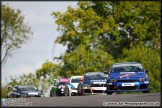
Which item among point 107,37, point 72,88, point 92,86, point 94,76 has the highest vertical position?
point 107,37

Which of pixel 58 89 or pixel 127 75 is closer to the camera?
pixel 127 75

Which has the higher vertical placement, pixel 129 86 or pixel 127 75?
pixel 127 75

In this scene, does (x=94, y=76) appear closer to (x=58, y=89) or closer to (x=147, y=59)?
(x=58, y=89)

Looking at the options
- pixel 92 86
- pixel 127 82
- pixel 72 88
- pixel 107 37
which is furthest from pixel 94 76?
pixel 107 37

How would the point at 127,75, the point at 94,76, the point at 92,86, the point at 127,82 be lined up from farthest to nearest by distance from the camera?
the point at 94,76 < the point at 92,86 < the point at 127,75 < the point at 127,82

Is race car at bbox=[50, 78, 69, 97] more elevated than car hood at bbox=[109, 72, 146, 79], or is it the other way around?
car hood at bbox=[109, 72, 146, 79]

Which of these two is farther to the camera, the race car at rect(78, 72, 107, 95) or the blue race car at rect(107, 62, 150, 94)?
the race car at rect(78, 72, 107, 95)

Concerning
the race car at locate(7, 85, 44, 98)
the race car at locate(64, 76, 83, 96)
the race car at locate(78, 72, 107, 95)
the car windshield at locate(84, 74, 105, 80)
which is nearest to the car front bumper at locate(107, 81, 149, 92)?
the race car at locate(78, 72, 107, 95)

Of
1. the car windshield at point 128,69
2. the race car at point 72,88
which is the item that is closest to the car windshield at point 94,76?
the race car at point 72,88

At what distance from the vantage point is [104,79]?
119ft

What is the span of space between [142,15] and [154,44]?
14.4 feet

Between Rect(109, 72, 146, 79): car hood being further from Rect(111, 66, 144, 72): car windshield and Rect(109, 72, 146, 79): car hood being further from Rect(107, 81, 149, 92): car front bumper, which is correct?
Rect(111, 66, 144, 72): car windshield

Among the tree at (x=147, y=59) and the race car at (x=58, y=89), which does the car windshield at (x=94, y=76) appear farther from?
the tree at (x=147, y=59)

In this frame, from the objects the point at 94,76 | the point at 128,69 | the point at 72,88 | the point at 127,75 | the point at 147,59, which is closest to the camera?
the point at 127,75
